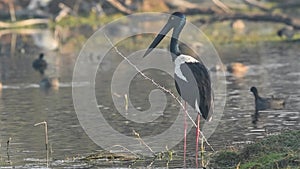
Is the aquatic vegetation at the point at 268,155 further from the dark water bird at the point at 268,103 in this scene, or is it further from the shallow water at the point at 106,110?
the dark water bird at the point at 268,103

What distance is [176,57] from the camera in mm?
13031

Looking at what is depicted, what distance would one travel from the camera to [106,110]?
18.6 m

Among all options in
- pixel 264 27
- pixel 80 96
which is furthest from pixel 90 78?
pixel 264 27

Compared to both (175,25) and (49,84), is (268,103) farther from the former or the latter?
(49,84)

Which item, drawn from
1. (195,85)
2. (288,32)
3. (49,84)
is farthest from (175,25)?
(288,32)

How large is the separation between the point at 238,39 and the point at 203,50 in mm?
4107

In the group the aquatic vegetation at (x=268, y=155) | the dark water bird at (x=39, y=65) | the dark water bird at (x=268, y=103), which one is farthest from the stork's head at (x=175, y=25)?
the dark water bird at (x=39, y=65)

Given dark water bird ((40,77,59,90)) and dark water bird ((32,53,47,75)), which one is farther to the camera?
dark water bird ((32,53,47,75))

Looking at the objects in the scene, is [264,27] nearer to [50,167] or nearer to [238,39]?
[238,39]

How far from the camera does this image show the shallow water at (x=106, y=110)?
1384 centimetres

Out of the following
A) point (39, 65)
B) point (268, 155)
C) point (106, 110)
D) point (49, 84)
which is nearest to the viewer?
point (268, 155)

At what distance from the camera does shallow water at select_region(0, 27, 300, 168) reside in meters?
13.8

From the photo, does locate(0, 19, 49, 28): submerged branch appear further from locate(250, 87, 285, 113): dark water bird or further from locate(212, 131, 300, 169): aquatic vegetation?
locate(212, 131, 300, 169): aquatic vegetation

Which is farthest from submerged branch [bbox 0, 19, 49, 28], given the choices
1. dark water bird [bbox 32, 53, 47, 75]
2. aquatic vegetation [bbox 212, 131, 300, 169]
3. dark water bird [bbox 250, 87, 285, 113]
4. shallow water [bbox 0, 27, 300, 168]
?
aquatic vegetation [bbox 212, 131, 300, 169]
